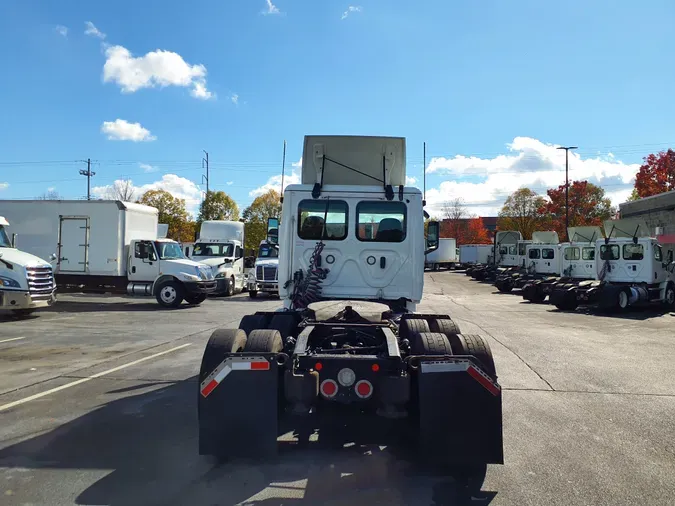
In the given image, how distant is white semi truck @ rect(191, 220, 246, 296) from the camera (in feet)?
80.6

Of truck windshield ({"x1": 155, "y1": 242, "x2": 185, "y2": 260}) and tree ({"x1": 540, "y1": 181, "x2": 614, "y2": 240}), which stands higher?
tree ({"x1": 540, "y1": 181, "x2": 614, "y2": 240})

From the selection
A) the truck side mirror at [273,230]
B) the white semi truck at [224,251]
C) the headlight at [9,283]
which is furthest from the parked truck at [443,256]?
the truck side mirror at [273,230]

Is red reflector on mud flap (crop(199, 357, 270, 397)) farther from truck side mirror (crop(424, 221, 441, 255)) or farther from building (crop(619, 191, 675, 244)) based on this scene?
building (crop(619, 191, 675, 244))

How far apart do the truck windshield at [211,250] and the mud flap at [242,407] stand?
21.5m

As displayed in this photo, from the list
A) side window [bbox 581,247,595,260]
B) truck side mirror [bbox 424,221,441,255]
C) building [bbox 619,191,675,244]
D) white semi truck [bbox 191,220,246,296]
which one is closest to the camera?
truck side mirror [bbox 424,221,441,255]

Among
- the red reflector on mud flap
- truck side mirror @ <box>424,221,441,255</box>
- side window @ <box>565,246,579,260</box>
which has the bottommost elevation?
the red reflector on mud flap

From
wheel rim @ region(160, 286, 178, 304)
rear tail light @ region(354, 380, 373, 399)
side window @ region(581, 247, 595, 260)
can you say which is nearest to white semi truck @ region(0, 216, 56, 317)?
wheel rim @ region(160, 286, 178, 304)

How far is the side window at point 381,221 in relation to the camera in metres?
7.43

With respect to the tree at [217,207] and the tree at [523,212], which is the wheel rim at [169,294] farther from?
the tree at [523,212]

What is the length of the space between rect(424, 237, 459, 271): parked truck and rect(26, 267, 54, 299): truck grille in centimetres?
5067

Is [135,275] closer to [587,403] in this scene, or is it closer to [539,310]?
[539,310]

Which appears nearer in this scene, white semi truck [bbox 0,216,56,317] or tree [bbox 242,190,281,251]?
white semi truck [bbox 0,216,56,317]

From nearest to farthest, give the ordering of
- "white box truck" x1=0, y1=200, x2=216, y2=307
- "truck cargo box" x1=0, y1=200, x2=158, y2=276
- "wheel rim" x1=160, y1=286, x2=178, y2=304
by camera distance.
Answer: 1. "wheel rim" x1=160, y1=286, x2=178, y2=304
2. "white box truck" x1=0, y1=200, x2=216, y2=307
3. "truck cargo box" x1=0, y1=200, x2=158, y2=276

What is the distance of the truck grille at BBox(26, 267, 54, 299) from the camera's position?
15188mm
